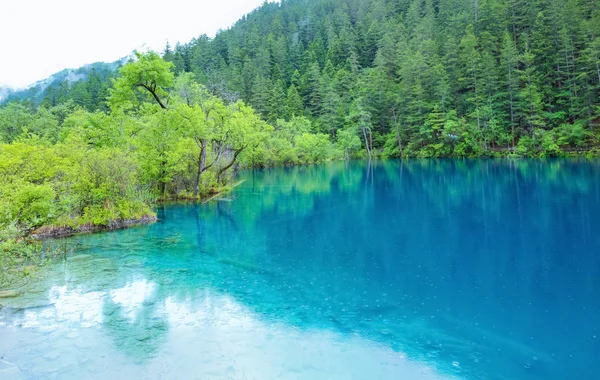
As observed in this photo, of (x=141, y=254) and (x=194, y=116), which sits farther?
(x=194, y=116)

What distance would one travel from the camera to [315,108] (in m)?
77.3

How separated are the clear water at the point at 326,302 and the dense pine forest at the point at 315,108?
107 inches

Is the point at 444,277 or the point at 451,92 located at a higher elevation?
the point at 451,92

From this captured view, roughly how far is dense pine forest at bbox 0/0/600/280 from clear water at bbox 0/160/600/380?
8.89 feet

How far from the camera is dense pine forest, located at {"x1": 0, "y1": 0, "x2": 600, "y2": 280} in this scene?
62.5ft

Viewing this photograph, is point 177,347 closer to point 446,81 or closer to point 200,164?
point 200,164

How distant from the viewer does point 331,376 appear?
6469 millimetres

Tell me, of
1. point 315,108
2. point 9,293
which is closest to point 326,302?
point 9,293

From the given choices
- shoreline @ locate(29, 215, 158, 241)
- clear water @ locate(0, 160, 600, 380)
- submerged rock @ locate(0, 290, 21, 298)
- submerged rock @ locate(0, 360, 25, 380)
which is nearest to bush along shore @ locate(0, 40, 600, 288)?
shoreline @ locate(29, 215, 158, 241)

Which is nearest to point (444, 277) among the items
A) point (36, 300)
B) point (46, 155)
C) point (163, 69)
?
point (36, 300)

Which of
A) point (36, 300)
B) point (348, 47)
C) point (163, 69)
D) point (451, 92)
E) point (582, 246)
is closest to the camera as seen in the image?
point (36, 300)

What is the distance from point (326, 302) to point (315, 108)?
70472mm

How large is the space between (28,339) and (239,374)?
4.81 meters

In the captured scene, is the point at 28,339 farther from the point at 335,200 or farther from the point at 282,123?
the point at 282,123
